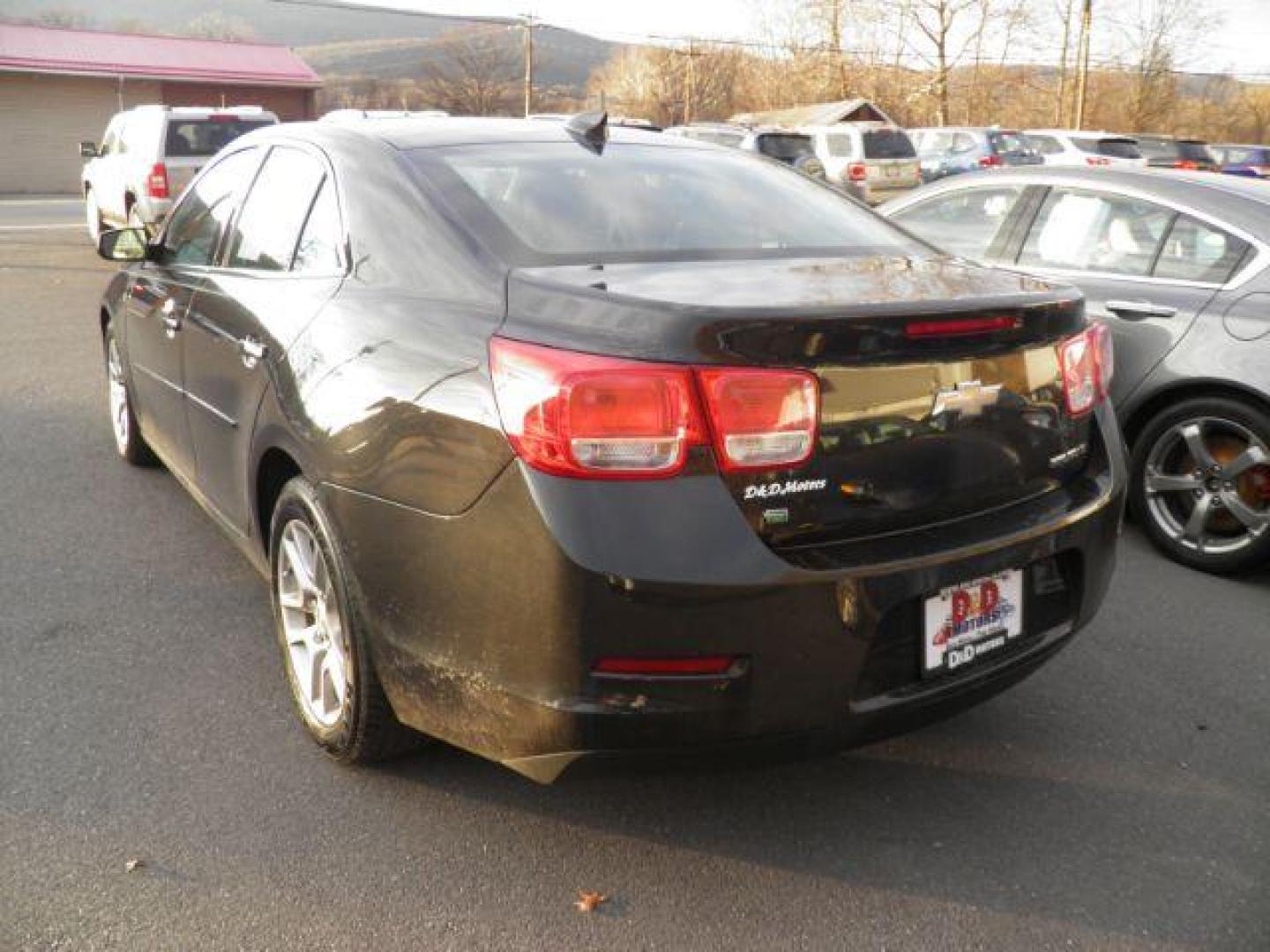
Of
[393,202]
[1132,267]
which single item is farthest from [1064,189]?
[393,202]

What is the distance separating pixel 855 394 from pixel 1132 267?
323 cm

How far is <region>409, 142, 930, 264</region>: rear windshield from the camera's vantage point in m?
2.87

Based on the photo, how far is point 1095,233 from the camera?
17.1ft

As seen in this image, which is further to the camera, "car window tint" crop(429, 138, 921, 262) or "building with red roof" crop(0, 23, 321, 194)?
"building with red roof" crop(0, 23, 321, 194)

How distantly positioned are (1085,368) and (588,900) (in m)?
1.72

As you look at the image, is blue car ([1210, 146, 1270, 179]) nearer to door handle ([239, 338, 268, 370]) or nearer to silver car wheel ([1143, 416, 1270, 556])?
silver car wheel ([1143, 416, 1270, 556])

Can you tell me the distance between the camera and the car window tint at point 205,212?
404cm

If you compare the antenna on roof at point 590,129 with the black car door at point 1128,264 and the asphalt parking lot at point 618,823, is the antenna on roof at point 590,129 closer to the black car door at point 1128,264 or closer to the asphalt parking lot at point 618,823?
the asphalt parking lot at point 618,823

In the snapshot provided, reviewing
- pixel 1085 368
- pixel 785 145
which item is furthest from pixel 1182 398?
pixel 785 145

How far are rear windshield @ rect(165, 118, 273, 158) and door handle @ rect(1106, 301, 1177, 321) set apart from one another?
11.4 metres

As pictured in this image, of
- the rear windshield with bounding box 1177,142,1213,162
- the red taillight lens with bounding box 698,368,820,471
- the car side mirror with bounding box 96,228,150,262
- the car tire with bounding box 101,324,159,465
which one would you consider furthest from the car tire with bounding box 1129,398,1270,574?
the rear windshield with bounding box 1177,142,1213,162

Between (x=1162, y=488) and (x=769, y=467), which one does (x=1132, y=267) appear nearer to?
(x=1162, y=488)

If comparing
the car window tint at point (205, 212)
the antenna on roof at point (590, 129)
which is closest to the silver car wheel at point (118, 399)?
the car window tint at point (205, 212)

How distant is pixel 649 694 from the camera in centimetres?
229
